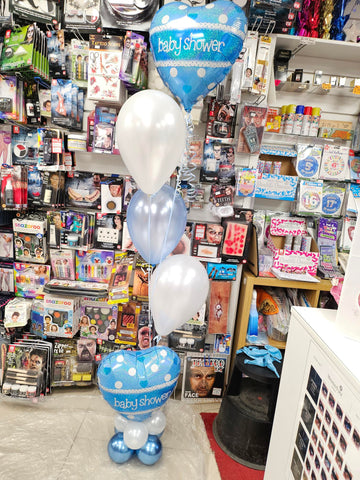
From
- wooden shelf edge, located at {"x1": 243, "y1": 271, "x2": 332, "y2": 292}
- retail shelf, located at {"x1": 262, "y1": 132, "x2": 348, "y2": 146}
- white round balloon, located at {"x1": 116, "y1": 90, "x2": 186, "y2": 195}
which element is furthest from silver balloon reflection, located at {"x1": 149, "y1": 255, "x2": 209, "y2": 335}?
retail shelf, located at {"x1": 262, "y1": 132, "x2": 348, "y2": 146}

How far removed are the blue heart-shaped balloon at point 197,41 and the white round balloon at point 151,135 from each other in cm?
14

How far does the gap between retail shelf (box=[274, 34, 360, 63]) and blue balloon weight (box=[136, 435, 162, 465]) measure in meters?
2.50

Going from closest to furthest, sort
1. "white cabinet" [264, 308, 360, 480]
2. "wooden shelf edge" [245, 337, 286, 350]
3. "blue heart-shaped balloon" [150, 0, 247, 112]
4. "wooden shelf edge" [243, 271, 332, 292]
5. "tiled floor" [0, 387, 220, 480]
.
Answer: "white cabinet" [264, 308, 360, 480], "blue heart-shaped balloon" [150, 0, 247, 112], "tiled floor" [0, 387, 220, 480], "wooden shelf edge" [243, 271, 332, 292], "wooden shelf edge" [245, 337, 286, 350]

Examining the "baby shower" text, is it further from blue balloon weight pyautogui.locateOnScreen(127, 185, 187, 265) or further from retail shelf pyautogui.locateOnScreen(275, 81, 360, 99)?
retail shelf pyautogui.locateOnScreen(275, 81, 360, 99)

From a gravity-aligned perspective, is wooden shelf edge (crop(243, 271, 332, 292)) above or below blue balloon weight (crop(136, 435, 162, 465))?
above

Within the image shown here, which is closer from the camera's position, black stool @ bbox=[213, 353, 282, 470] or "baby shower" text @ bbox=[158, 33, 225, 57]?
"baby shower" text @ bbox=[158, 33, 225, 57]

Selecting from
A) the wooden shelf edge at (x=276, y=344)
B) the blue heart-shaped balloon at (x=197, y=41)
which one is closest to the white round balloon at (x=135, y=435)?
the wooden shelf edge at (x=276, y=344)

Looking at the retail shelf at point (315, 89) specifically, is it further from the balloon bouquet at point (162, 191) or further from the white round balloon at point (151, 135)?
the white round balloon at point (151, 135)

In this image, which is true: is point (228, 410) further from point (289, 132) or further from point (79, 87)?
point (79, 87)

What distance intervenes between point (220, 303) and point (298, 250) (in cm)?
70

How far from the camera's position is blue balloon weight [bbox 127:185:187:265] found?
5.52 ft

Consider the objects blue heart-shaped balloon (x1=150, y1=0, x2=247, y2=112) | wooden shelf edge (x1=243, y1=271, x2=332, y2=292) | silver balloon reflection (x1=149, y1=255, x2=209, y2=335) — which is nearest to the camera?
blue heart-shaped balloon (x1=150, y1=0, x2=247, y2=112)

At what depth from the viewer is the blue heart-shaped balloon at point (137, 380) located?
1.66 metres

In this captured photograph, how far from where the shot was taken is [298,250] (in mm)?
2381
